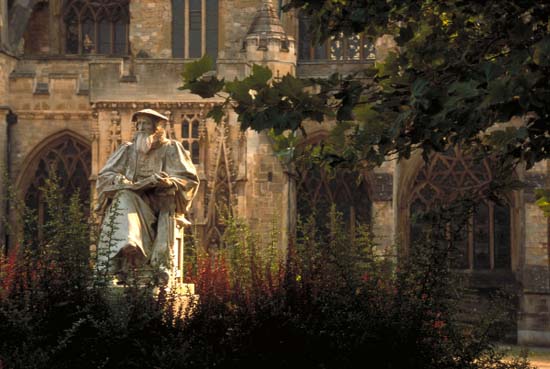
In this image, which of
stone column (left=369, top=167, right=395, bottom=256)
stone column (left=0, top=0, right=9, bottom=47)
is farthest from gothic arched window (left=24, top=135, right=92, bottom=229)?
stone column (left=369, top=167, right=395, bottom=256)

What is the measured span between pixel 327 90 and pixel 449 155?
57.4 feet

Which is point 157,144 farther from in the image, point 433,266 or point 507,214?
point 507,214

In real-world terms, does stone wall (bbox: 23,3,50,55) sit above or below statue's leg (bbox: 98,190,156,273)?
above

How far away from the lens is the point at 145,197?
13.6 meters

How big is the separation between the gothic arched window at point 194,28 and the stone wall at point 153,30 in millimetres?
158

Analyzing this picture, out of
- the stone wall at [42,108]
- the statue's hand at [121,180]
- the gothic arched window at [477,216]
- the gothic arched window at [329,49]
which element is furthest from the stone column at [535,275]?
the statue's hand at [121,180]

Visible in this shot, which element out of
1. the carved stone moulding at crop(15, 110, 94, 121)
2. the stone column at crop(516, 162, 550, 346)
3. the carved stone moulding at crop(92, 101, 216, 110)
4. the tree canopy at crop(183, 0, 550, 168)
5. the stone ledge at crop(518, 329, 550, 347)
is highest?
the carved stone moulding at crop(92, 101, 216, 110)

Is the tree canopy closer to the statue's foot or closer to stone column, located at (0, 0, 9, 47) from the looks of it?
the statue's foot

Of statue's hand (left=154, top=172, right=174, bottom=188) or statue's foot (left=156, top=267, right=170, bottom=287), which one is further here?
statue's hand (left=154, top=172, right=174, bottom=188)

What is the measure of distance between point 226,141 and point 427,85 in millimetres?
16412

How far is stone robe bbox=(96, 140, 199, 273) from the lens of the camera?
13188 millimetres

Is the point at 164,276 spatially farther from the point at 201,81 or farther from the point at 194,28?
the point at 194,28

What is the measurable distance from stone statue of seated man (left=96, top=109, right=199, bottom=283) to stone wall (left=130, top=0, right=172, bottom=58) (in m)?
15.0

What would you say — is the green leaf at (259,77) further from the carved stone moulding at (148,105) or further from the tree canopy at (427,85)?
the carved stone moulding at (148,105)
